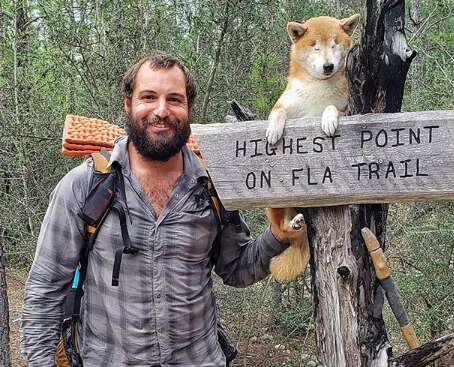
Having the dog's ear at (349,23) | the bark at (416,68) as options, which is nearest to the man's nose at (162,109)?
the dog's ear at (349,23)

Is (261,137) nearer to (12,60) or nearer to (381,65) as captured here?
(381,65)

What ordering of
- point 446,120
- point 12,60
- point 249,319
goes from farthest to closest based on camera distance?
point 12,60 → point 249,319 → point 446,120

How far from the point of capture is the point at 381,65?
2.15 meters

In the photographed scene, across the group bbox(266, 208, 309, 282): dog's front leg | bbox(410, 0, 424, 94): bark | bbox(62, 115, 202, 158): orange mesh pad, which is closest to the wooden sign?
bbox(266, 208, 309, 282): dog's front leg

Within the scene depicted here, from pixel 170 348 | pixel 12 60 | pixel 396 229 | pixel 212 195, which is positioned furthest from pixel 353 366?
pixel 12 60

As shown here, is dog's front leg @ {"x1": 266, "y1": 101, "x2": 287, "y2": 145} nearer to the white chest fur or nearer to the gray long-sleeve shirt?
the white chest fur

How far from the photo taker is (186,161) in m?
2.65

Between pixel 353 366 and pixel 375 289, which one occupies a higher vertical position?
pixel 375 289

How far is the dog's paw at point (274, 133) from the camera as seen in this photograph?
229 centimetres

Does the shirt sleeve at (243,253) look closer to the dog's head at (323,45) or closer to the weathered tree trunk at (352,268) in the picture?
the weathered tree trunk at (352,268)

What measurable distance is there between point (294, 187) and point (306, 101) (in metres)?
0.58

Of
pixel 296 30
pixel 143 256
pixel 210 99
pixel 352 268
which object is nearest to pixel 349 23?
pixel 296 30

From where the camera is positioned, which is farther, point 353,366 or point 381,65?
point 353,366

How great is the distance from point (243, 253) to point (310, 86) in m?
0.82
